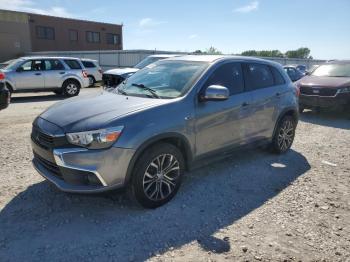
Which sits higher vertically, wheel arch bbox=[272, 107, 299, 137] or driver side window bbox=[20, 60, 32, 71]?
driver side window bbox=[20, 60, 32, 71]

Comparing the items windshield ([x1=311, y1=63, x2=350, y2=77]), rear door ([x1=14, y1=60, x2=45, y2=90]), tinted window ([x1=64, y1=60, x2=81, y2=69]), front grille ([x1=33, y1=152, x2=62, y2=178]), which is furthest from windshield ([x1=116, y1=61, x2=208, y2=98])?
tinted window ([x1=64, y1=60, x2=81, y2=69])

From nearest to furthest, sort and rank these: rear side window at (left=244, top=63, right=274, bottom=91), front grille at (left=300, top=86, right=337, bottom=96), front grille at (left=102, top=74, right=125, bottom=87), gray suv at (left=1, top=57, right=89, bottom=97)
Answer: rear side window at (left=244, top=63, right=274, bottom=91) → front grille at (left=300, top=86, right=337, bottom=96) → front grille at (left=102, top=74, right=125, bottom=87) → gray suv at (left=1, top=57, right=89, bottom=97)

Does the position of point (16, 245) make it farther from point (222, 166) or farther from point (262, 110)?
point (262, 110)

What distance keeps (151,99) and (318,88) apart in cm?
760

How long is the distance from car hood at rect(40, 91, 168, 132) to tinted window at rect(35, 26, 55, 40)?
144ft

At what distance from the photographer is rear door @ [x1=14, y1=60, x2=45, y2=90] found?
13.3 m

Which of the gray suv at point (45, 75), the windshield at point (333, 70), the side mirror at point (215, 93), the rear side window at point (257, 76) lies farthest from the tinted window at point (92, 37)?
the side mirror at point (215, 93)

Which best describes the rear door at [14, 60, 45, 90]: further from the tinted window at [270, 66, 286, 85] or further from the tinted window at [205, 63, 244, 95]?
the tinted window at [205, 63, 244, 95]

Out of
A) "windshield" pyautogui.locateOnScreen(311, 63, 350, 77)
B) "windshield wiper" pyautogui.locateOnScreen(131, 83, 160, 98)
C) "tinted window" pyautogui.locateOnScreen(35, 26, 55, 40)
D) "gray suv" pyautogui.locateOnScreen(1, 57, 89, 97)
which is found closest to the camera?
"windshield wiper" pyautogui.locateOnScreen(131, 83, 160, 98)

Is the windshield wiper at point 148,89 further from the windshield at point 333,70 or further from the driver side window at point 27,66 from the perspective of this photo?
the driver side window at point 27,66

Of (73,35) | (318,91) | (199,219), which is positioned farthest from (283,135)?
(73,35)

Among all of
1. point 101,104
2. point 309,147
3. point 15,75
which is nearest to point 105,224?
point 101,104

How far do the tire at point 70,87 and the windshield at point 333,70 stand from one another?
9676mm

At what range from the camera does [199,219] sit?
3834mm
